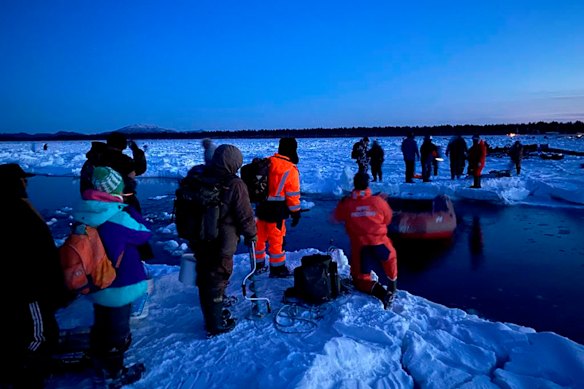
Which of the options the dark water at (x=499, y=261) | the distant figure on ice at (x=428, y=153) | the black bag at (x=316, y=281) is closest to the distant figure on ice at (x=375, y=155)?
the distant figure on ice at (x=428, y=153)

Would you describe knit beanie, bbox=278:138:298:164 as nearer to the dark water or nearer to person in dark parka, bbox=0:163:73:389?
the dark water

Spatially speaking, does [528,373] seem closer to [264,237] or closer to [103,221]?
[264,237]

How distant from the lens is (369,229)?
3930 millimetres

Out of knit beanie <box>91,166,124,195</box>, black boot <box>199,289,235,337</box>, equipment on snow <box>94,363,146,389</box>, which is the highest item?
knit beanie <box>91,166,124,195</box>

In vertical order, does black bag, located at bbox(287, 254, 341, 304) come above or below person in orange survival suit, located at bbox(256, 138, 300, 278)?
below

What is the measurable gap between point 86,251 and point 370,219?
2.61 m

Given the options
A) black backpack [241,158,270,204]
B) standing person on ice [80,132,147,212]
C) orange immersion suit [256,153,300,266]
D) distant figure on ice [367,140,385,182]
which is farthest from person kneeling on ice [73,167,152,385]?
distant figure on ice [367,140,385,182]

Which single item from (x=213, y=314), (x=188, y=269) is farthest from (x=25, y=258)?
(x=213, y=314)

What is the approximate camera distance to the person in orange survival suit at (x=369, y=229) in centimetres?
391

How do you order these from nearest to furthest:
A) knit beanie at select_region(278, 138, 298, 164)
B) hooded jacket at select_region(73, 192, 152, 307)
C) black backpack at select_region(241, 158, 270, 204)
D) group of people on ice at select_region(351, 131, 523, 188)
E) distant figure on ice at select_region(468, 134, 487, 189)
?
hooded jacket at select_region(73, 192, 152, 307) → black backpack at select_region(241, 158, 270, 204) → knit beanie at select_region(278, 138, 298, 164) → distant figure on ice at select_region(468, 134, 487, 189) → group of people on ice at select_region(351, 131, 523, 188)

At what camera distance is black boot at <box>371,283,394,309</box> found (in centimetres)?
392

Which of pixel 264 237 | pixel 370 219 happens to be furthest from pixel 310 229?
pixel 370 219

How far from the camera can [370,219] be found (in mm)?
3895

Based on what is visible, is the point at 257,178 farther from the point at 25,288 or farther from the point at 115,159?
the point at 25,288
